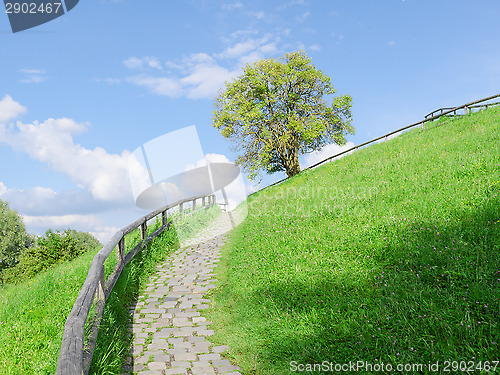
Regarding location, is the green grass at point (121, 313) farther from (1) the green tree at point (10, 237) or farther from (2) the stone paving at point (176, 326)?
(1) the green tree at point (10, 237)

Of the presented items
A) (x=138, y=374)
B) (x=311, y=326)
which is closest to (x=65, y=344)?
(x=138, y=374)

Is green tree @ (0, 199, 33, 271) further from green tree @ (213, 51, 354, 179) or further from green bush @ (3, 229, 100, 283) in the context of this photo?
green tree @ (213, 51, 354, 179)

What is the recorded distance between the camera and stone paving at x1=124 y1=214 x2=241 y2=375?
5.45 m

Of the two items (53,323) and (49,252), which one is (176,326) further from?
(49,252)

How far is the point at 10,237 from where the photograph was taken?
41.8 metres

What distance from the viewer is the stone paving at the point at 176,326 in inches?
215

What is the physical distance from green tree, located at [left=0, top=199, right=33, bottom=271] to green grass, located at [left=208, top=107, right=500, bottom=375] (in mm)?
40608

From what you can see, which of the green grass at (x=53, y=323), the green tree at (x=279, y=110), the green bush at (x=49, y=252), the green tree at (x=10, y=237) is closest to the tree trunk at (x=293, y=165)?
the green tree at (x=279, y=110)

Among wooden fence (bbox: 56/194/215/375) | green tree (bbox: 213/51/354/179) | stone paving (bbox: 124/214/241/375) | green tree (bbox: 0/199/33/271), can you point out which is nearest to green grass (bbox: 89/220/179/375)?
stone paving (bbox: 124/214/241/375)

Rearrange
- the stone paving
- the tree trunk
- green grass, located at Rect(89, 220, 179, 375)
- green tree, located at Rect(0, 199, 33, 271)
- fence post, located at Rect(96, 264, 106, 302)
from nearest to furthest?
green grass, located at Rect(89, 220, 179, 375) → the stone paving → fence post, located at Rect(96, 264, 106, 302) → the tree trunk → green tree, located at Rect(0, 199, 33, 271)

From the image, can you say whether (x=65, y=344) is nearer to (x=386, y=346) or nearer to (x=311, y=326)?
(x=311, y=326)

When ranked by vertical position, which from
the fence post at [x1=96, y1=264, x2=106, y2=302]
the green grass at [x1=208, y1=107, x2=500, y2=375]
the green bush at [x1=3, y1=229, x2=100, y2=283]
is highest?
the green bush at [x1=3, y1=229, x2=100, y2=283]

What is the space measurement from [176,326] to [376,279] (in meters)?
3.97

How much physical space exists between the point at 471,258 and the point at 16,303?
8.89 meters
